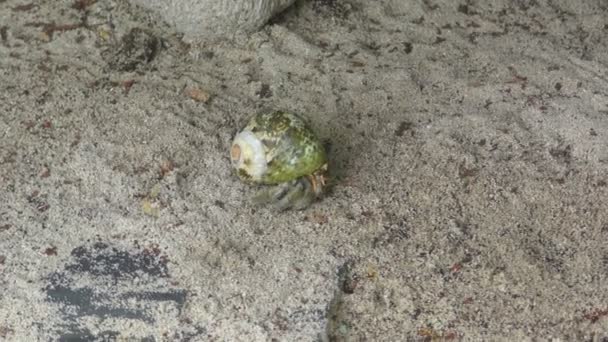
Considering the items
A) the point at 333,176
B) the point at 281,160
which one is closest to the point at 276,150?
the point at 281,160

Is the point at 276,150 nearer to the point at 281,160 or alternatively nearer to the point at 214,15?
the point at 281,160

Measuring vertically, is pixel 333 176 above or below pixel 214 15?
below

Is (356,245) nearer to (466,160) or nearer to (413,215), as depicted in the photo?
(413,215)

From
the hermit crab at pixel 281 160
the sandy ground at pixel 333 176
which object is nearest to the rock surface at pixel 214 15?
the sandy ground at pixel 333 176

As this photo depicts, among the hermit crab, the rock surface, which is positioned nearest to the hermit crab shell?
the hermit crab

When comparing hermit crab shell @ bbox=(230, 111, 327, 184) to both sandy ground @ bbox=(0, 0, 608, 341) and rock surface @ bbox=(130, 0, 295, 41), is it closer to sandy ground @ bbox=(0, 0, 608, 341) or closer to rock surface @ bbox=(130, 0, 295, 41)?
sandy ground @ bbox=(0, 0, 608, 341)

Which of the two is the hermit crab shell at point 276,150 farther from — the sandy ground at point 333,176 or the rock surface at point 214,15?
the rock surface at point 214,15

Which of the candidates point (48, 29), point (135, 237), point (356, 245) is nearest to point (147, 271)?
point (135, 237)
